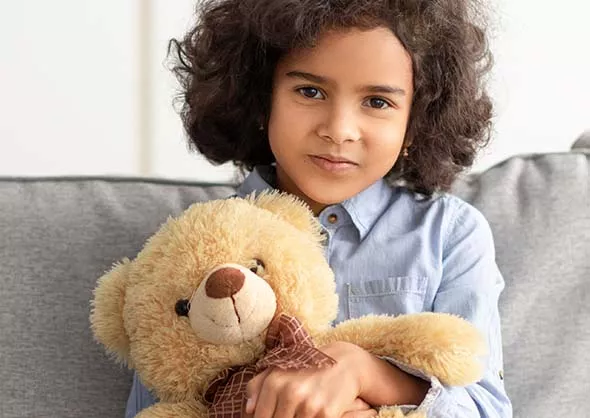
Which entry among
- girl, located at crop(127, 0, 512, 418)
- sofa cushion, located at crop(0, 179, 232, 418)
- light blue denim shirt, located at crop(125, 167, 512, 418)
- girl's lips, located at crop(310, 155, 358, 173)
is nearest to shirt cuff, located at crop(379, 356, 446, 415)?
girl, located at crop(127, 0, 512, 418)

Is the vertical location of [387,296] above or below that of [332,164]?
below

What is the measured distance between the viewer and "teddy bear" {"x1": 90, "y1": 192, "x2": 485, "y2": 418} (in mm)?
890

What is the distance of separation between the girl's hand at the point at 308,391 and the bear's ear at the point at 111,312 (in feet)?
0.55

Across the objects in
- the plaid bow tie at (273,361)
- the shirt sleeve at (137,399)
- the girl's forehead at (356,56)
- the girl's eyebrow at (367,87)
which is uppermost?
the girl's forehead at (356,56)

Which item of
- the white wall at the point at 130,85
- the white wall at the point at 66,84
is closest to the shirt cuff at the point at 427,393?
the white wall at the point at 130,85

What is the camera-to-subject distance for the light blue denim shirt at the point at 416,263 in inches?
42.4

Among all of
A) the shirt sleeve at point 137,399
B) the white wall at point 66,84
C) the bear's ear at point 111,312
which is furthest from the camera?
the white wall at point 66,84

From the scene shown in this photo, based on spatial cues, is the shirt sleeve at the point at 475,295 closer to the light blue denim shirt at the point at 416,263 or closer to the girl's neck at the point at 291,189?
the light blue denim shirt at the point at 416,263

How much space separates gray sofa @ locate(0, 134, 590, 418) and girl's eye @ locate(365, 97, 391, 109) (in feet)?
0.90

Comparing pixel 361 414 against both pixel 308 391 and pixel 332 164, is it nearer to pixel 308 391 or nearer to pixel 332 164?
pixel 308 391

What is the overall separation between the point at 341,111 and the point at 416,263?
0.20 meters

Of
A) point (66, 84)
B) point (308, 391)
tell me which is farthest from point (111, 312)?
point (66, 84)

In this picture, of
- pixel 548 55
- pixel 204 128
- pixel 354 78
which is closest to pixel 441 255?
pixel 354 78

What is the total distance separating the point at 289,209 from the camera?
1012mm
